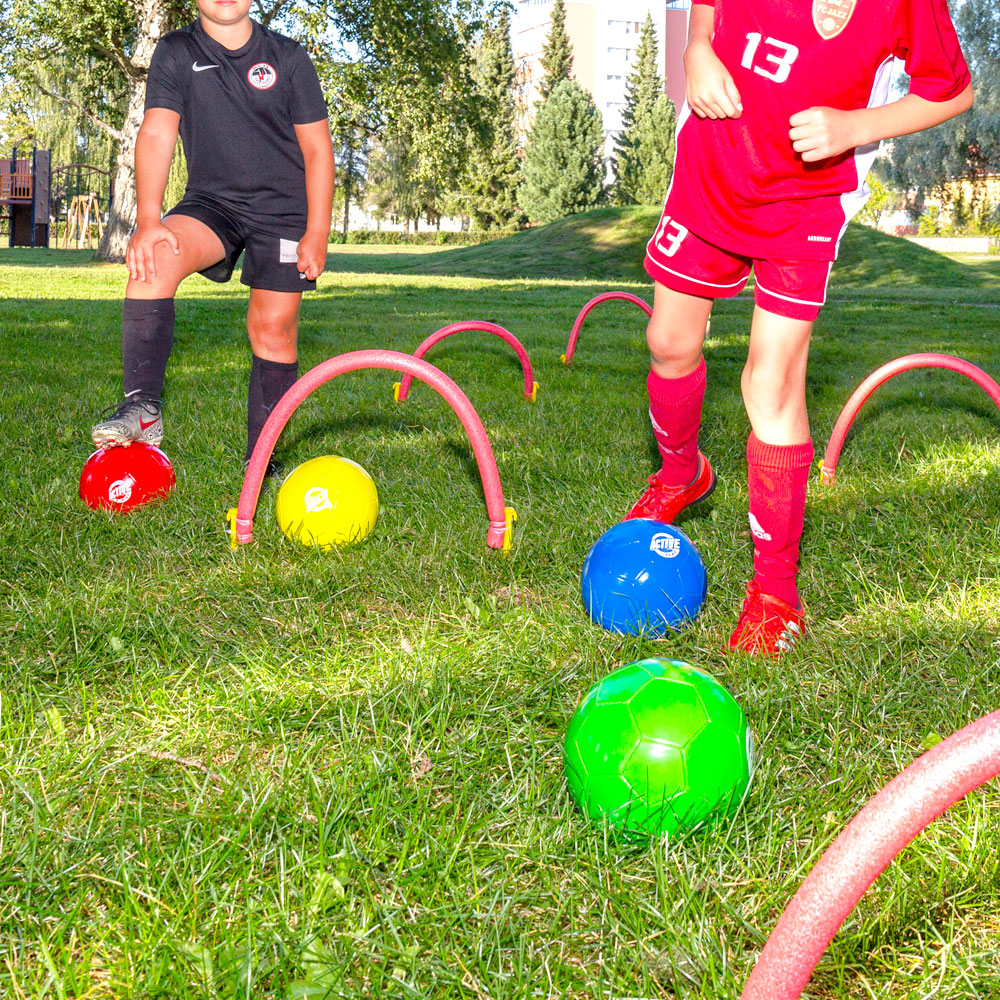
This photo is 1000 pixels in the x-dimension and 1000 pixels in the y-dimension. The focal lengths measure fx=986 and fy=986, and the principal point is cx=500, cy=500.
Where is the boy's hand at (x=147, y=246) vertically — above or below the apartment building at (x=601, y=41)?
below

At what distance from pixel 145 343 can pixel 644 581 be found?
216 centimetres

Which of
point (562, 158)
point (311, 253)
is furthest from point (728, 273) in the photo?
point (562, 158)

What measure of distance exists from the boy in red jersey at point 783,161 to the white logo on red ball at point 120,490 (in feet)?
7.10

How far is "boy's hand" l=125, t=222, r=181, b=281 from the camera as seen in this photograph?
11.4 ft

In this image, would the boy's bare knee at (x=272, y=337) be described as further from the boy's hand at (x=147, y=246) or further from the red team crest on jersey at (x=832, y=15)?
the red team crest on jersey at (x=832, y=15)

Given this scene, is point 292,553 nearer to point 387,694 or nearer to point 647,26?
point 387,694

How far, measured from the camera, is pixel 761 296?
8.91 feet

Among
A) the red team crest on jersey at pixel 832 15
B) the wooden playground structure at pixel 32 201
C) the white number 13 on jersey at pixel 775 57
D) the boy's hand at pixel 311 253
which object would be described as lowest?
the wooden playground structure at pixel 32 201

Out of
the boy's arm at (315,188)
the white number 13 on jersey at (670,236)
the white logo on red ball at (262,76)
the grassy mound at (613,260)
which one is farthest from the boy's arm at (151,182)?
the grassy mound at (613,260)

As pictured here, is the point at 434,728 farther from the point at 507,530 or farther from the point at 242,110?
the point at 242,110

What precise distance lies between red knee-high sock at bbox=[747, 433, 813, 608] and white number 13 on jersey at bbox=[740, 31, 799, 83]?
96cm

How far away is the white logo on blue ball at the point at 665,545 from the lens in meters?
2.82

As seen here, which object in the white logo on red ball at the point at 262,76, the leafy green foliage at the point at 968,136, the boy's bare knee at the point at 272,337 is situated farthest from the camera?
the leafy green foliage at the point at 968,136

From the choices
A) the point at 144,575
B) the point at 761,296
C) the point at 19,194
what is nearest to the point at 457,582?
the point at 144,575
